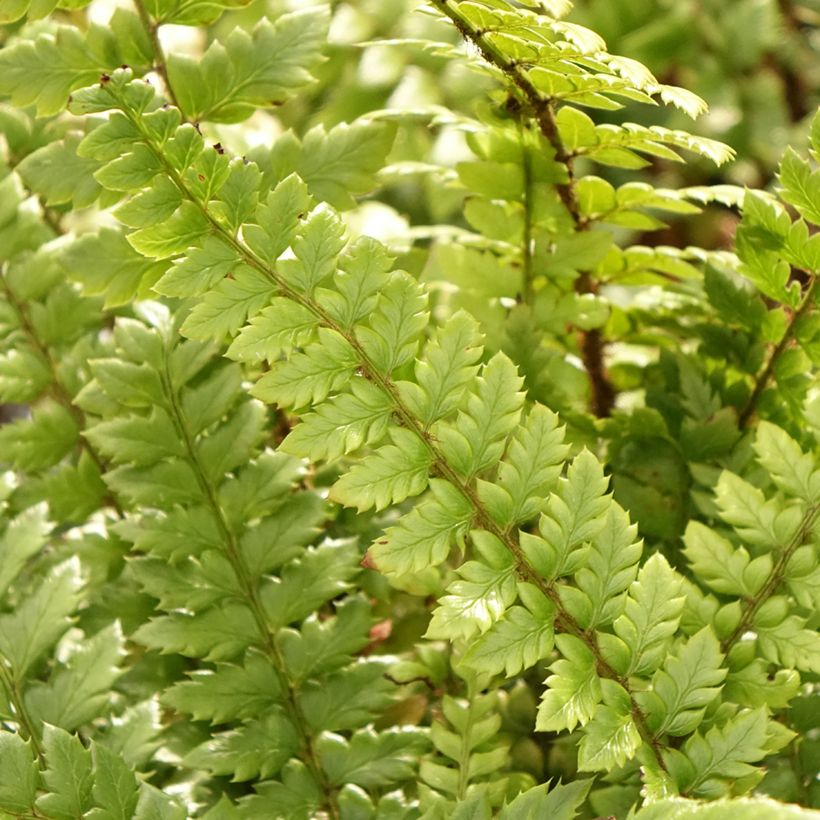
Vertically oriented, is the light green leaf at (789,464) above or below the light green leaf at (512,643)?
above

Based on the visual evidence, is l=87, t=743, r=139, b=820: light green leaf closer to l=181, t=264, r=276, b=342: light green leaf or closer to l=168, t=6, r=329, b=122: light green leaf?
l=181, t=264, r=276, b=342: light green leaf

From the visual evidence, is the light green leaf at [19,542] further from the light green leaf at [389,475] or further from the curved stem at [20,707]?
the light green leaf at [389,475]

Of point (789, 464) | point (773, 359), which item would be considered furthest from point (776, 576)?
point (773, 359)

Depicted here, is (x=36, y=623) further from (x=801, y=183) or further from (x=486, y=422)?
(x=801, y=183)

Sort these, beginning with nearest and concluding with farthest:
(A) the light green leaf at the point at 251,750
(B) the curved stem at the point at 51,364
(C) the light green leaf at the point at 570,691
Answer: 1. (C) the light green leaf at the point at 570,691
2. (A) the light green leaf at the point at 251,750
3. (B) the curved stem at the point at 51,364

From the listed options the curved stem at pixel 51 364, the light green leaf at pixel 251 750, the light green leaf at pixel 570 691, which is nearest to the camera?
the light green leaf at pixel 570 691

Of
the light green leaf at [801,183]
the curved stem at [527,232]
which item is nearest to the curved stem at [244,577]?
the curved stem at [527,232]
